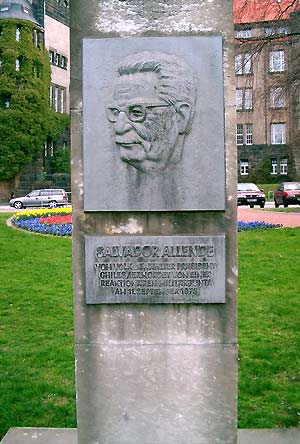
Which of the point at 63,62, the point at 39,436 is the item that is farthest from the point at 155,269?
the point at 63,62

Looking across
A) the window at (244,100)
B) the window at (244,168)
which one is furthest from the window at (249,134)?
the window at (244,100)

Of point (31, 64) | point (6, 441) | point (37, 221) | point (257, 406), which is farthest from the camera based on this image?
point (31, 64)

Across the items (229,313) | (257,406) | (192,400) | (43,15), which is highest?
(43,15)

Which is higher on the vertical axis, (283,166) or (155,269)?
(283,166)

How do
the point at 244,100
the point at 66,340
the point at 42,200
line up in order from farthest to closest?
the point at 42,200 → the point at 244,100 → the point at 66,340

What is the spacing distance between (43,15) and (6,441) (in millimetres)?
42700

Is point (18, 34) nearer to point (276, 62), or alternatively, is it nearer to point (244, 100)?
point (276, 62)

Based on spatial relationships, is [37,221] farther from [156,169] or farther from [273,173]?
[273,173]

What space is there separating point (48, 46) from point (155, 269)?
4238 cm

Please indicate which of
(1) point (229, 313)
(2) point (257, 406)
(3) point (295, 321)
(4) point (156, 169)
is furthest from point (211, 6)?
(3) point (295, 321)

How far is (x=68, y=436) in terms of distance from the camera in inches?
177

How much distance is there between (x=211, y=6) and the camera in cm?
390

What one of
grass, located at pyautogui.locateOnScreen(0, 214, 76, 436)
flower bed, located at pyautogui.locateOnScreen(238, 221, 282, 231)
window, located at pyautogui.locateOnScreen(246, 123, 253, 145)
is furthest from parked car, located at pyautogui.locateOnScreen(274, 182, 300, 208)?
window, located at pyautogui.locateOnScreen(246, 123, 253, 145)

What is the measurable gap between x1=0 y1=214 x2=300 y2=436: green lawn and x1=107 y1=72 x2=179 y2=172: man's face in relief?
2.45 meters
